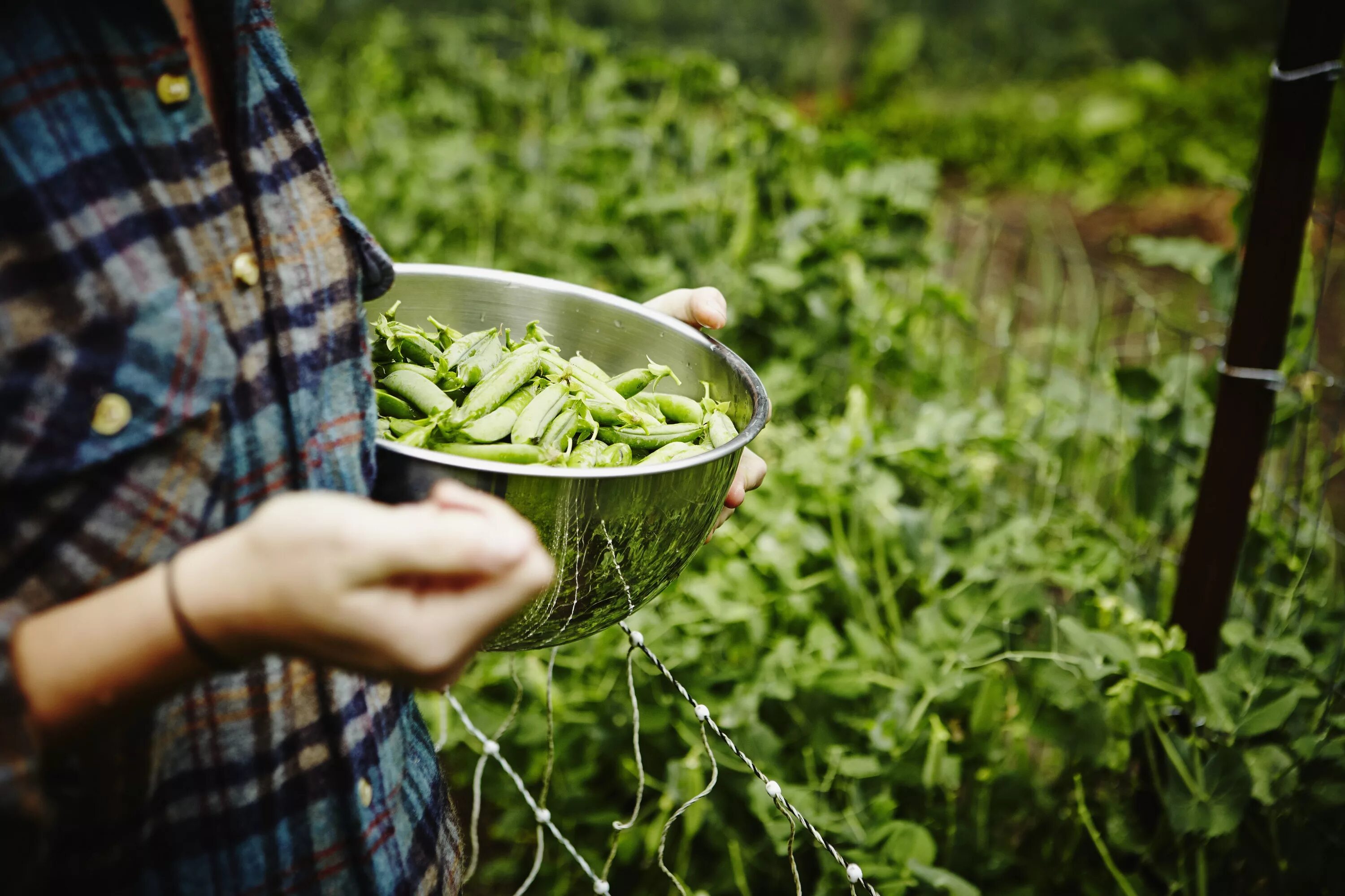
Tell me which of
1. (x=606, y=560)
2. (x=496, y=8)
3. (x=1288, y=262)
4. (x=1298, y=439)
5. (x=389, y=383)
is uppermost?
(x=496, y=8)

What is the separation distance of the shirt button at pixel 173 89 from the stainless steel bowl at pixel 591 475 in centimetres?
35

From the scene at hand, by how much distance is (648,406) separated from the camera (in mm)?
1307

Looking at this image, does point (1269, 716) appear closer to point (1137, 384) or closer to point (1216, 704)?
point (1216, 704)

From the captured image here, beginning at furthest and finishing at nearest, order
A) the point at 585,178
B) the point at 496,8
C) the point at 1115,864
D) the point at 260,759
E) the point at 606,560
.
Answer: the point at 496,8, the point at 585,178, the point at 1115,864, the point at 606,560, the point at 260,759

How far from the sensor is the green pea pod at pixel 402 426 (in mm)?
1128

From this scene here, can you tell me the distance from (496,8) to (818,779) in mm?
7476

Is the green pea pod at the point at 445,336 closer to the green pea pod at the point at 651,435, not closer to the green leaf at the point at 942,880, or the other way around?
the green pea pod at the point at 651,435

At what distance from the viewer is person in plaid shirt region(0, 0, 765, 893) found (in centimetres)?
68

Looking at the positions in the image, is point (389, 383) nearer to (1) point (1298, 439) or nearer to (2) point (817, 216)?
(2) point (817, 216)

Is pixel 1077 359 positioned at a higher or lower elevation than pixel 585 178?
lower

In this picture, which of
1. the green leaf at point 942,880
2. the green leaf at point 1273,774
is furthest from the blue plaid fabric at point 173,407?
the green leaf at point 1273,774

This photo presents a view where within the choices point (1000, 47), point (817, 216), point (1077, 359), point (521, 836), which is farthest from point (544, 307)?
point (1000, 47)

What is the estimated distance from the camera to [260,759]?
888 mm

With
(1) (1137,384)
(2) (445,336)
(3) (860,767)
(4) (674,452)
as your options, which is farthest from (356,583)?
(1) (1137,384)
